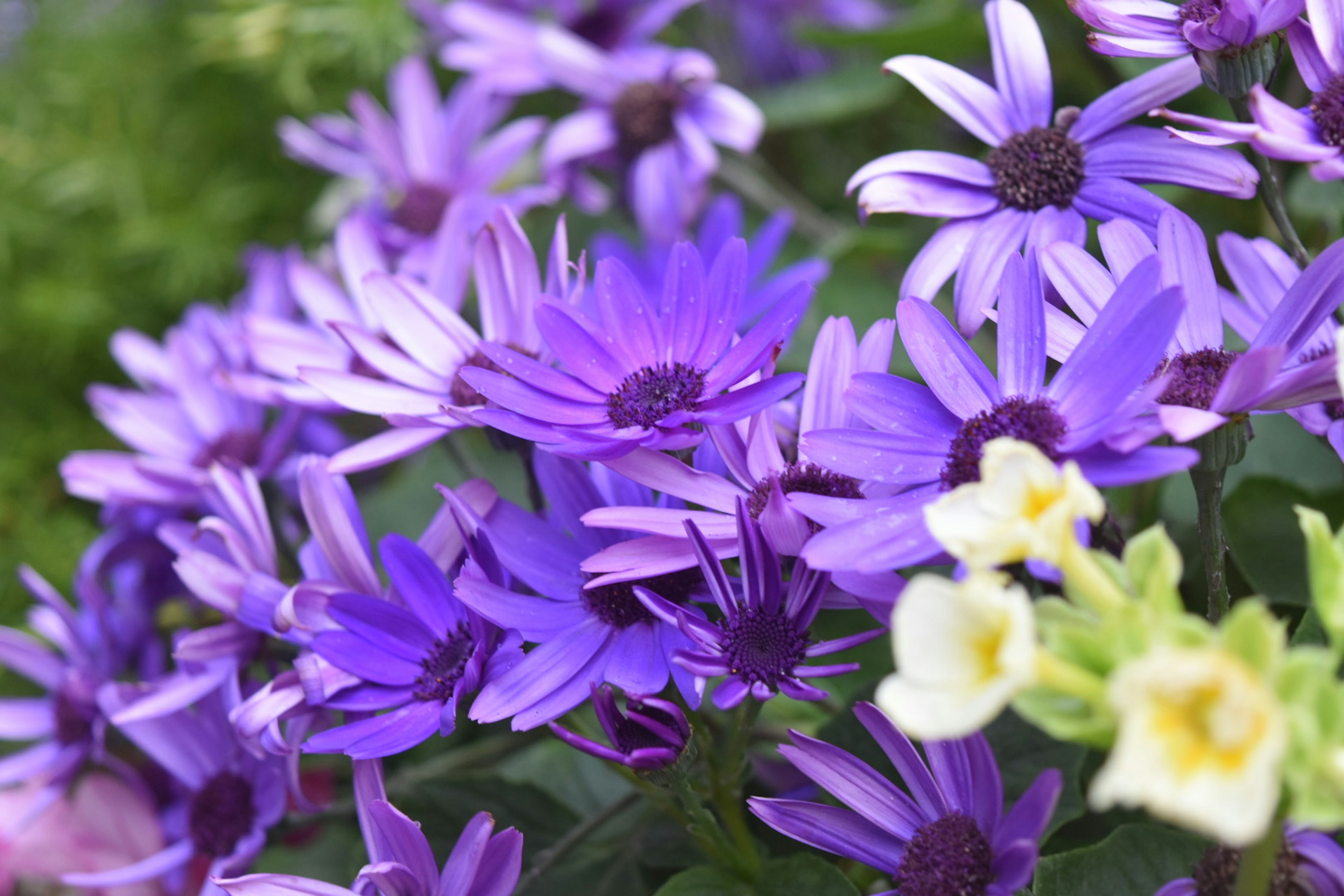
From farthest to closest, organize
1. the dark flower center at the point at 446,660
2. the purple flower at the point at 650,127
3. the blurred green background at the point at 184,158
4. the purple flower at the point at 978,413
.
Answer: the blurred green background at the point at 184,158
the purple flower at the point at 650,127
the dark flower center at the point at 446,660
the purple flower at the point at 978,413

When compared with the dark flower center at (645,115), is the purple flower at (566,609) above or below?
below

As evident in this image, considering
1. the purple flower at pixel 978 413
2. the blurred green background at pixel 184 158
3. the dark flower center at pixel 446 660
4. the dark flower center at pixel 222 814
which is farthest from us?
the blurred green background at pixel 184 158

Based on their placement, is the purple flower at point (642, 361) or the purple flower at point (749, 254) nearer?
the purple flower at point (642, 361)

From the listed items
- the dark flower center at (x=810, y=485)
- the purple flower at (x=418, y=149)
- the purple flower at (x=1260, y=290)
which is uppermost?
the purple flower at (x=418, y=149)

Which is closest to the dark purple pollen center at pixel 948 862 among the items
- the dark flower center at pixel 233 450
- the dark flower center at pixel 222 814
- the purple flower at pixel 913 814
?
the purple flower at pixel 913 814

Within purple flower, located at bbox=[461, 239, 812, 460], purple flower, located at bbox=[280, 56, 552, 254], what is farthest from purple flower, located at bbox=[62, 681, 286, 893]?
purple flower, located at bbox=[280, 56, 552, 254]

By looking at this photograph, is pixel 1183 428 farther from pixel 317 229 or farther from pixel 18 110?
pixel 18 110

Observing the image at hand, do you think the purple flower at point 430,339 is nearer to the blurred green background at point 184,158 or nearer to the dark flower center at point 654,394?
the dark flower center at point 654,394
